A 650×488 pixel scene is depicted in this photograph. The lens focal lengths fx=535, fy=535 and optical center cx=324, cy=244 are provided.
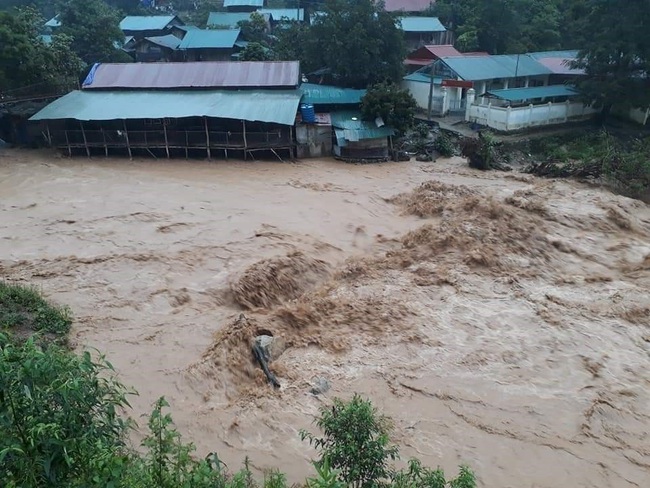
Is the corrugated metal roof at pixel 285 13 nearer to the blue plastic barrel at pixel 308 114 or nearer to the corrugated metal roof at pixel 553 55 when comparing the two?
the corrugated metal roof at pixel 553 55

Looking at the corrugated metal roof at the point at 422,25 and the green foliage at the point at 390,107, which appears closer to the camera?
the green foliage at the point at 390,107

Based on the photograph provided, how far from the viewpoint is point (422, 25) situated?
36031 millimetres

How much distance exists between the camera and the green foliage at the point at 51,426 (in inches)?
149

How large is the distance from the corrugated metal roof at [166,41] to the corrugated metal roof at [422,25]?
1577 centimetres

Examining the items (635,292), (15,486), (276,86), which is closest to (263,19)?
(276,86)

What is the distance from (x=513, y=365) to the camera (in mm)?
10273

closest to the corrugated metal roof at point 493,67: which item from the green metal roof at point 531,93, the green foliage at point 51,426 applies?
the green metal roof at point 531,93

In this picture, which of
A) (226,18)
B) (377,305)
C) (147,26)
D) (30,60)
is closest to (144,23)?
(147,26)

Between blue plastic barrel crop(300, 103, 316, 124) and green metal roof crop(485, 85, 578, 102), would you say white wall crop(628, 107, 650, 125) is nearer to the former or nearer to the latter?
green metal roof crop(485, 85, 578, 102)

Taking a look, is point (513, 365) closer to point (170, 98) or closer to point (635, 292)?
point (635, 292)

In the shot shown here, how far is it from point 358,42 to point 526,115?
8.41 meters

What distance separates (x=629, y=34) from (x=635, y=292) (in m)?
14.8

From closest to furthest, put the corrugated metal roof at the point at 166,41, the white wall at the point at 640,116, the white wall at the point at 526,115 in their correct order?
the white wall at the point at 526,115 → the white wall at the point at 640,116 → the corrugated metal roof at the point at 166,41

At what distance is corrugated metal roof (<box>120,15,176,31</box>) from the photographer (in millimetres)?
39438
